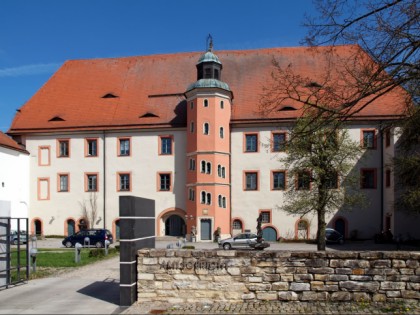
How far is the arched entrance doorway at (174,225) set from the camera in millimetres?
42675

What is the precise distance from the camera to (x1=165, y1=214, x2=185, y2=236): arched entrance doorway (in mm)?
42675

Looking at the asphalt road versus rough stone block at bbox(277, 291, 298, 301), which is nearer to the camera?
rough stone block at bbox(277, 291, 298, 301)

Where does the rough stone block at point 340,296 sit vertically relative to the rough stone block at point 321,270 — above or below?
below

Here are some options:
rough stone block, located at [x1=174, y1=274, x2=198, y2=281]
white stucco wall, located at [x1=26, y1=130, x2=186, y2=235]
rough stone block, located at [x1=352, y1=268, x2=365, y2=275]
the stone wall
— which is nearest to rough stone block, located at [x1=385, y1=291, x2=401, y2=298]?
the stone wall

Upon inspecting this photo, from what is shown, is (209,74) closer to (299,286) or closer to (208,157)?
(208,157)

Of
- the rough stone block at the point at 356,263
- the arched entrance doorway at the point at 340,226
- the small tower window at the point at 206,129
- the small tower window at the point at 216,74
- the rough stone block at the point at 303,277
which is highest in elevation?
the small tower window at the point at 216,74

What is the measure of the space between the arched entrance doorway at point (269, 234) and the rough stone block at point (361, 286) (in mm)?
30331

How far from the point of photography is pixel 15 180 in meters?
42.7

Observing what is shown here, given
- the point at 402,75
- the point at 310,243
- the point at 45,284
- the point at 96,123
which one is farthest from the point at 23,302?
the point at 96,123

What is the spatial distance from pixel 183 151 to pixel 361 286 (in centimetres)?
3217

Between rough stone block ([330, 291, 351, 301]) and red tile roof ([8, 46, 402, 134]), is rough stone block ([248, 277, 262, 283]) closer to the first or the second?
rough stone block ([330, 291, 351, 301])

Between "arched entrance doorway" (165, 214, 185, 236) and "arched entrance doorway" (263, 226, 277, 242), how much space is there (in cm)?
670

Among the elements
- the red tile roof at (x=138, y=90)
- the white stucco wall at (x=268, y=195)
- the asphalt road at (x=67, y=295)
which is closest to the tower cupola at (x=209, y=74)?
the red tile roof at (x=138, y=90)

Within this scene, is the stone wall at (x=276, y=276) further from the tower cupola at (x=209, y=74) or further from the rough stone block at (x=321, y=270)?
the tower cupola at (x=209, y=74)
